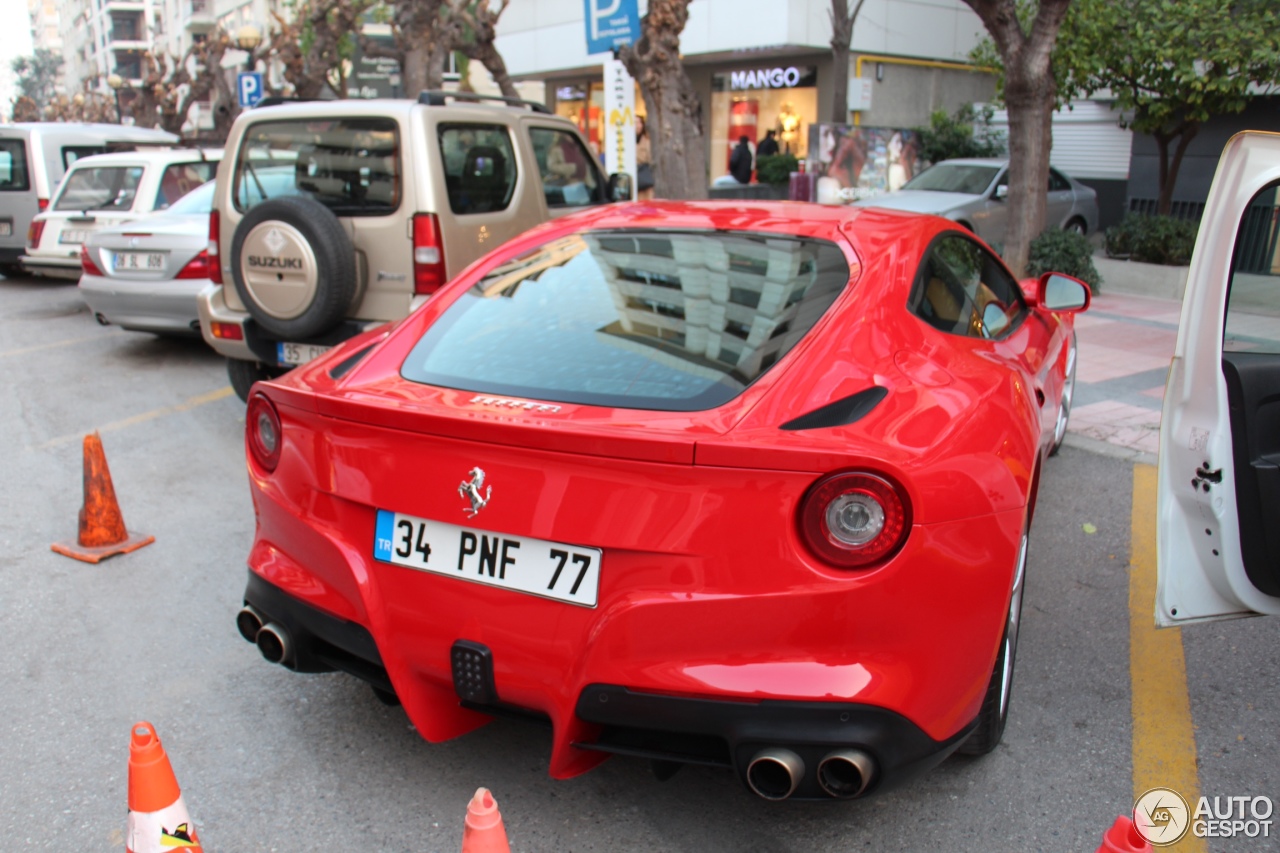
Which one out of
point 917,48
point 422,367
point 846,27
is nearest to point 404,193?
point 422,367

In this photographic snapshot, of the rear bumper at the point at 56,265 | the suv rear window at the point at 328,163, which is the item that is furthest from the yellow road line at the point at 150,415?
the rear bumper at the point at 56,265

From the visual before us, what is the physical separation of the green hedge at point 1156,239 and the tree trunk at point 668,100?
5711 mm

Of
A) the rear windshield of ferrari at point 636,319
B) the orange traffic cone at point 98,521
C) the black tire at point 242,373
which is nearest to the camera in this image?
the rear windshield of ferrari at point 636,319

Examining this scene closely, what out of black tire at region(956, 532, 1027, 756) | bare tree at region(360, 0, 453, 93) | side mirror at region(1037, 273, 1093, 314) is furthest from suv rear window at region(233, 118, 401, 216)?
bare tree at region(360, 0, 453, 93)

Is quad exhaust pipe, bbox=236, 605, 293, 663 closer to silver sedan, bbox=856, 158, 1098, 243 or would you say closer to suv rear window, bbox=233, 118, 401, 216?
suv rear window, bbox=233, 118, 401, 216

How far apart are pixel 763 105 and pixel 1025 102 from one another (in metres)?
16.1

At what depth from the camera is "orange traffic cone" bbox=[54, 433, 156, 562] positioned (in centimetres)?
457

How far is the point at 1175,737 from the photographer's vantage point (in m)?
3.14

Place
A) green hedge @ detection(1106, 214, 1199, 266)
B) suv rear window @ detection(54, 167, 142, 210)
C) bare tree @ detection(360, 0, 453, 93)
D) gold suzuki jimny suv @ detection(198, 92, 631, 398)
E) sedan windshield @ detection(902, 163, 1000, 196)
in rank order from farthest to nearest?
bare tree @ detection(360, 0, 453, 93) → sedan windshield @ detection(902, 163, 1000, 196) → green hedge @ detection(1106, 214, 1199, 266) → suv rear window @ detection(54, 167, 142, 210) → gold suzuki jimny suv @ detection(198, 92, 631, 398)

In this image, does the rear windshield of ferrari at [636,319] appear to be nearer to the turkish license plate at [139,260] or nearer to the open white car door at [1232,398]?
the open white car door at [1232,398]

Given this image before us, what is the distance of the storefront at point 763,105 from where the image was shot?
25.0 metres

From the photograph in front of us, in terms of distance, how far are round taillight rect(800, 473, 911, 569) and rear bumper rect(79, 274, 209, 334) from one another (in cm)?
699

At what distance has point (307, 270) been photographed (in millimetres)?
5730

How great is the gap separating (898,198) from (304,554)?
13.1 m
